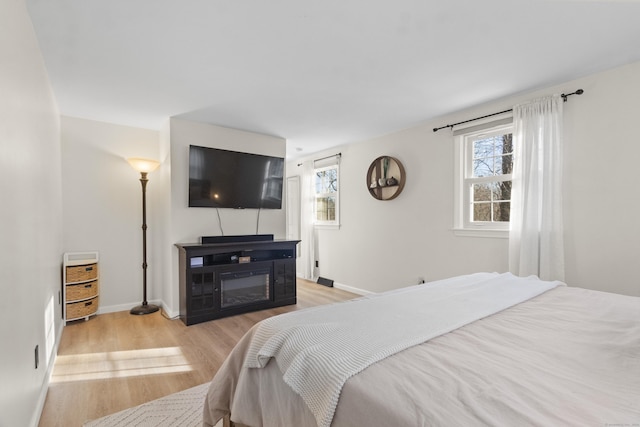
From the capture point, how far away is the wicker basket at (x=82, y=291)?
10.2 feet

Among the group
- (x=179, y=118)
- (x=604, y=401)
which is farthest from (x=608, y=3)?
(x=179, y=118)

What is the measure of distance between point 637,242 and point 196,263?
390 centimetres

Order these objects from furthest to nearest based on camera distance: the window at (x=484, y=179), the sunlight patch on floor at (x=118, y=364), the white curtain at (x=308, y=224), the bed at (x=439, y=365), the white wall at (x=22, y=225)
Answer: the white curtain at (x=308, y=224) → the window at (x=484, y=179) → the sunlight patch on floor at (x=118, y=364) → the white wall at (x=22, y=225) → the bed at (x=439, y=365)

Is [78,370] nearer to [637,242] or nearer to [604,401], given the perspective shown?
[604,401]

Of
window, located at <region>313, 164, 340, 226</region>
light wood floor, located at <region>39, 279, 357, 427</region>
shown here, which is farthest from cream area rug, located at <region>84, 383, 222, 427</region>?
window, located at <region>313, 164, 340, 226</region>

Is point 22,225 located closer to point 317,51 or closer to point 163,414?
point 163,414

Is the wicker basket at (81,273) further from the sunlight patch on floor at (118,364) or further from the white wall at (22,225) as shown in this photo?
the white wall at (22,225)

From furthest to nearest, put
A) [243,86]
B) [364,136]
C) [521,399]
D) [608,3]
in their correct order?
1. [364,136]
2. [243,86]
3. [608,3]
4. [521,399]

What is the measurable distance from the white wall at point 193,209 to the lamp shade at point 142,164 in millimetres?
306

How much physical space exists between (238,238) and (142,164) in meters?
1.41

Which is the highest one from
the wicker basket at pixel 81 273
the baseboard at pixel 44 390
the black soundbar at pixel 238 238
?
the black soundbar at pixel 238 238

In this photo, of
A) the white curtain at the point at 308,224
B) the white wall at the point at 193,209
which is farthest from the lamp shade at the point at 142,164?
the white curtain at the point at 308,224

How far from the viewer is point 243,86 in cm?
261

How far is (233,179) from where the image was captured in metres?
3.73
